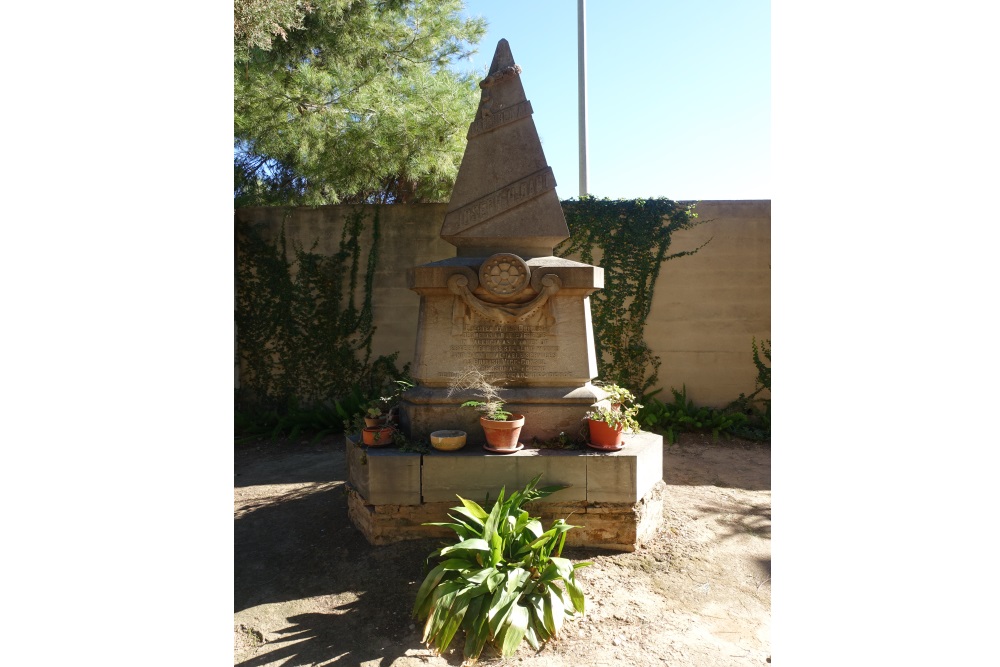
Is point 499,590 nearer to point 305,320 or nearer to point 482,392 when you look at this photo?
point 482,392

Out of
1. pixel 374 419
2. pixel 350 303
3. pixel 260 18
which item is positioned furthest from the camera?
pixel 350 303

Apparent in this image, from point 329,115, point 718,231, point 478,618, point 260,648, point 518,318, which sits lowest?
point 260,648

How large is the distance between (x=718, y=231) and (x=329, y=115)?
5.43 meters

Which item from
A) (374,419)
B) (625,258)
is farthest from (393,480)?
(625,258)

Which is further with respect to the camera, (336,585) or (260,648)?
(336,585)

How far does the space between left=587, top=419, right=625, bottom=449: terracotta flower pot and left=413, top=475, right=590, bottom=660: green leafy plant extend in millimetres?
885

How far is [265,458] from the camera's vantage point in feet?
21.0

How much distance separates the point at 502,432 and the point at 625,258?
4441 mm

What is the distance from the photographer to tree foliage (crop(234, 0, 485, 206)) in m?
6.65

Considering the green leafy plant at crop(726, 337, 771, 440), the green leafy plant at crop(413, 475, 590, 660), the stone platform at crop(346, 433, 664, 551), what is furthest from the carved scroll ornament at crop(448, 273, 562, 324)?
the green leafy plant at crop(726, 337, 771, 440)

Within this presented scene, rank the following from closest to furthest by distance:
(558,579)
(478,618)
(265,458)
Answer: (478,618)
(558,579)
(265,458)

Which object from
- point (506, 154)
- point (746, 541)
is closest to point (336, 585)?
point (746, 541)

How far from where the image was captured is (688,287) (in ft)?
24.8

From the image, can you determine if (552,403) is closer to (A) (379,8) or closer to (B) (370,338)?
(B) (370,338)
